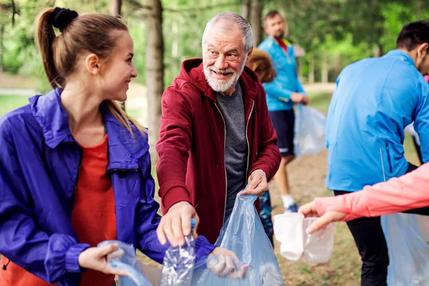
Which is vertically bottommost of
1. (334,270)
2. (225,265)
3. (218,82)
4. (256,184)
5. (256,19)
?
(334,270)

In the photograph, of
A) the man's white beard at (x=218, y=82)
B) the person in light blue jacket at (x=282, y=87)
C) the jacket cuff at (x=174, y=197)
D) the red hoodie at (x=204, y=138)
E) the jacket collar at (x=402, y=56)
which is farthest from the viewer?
the person in light blue jacket at (x=282, y=87)

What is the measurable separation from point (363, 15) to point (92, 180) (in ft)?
46.5

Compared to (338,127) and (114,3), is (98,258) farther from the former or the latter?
(114,3)

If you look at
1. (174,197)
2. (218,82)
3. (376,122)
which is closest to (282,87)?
(376,122)

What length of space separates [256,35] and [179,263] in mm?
8392

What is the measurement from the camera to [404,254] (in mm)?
3547

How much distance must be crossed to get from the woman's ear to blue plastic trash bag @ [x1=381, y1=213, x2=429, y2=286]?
2.22 m

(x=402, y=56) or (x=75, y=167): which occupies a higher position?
(x=402, y=56)

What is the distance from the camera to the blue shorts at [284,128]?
6.07 meters

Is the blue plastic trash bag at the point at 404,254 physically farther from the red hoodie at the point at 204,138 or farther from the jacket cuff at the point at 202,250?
the jacket cuff at the point at 202,250

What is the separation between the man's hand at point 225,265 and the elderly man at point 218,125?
51 cm

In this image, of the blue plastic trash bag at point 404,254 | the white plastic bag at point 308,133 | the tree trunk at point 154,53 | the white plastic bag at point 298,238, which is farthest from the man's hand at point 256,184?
the tree trunk at point 154,53

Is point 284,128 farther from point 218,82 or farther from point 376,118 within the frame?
point 218,82

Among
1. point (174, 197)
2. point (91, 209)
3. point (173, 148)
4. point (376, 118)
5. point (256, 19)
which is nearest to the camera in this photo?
point (91, 209)
